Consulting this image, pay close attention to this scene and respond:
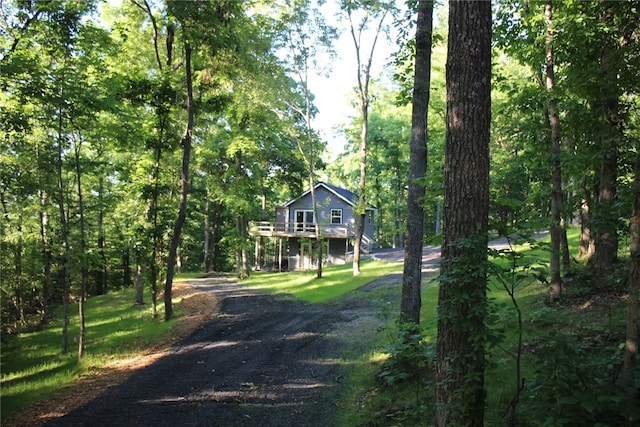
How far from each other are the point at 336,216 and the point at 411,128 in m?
25.9

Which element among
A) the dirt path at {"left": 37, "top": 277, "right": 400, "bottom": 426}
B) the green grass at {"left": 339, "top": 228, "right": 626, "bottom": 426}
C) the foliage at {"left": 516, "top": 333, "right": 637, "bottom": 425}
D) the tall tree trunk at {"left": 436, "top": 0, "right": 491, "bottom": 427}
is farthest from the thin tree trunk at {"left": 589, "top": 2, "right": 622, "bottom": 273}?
the dirt path at {"left": 37, "top": 277, "right": 400, "bottom": 426}

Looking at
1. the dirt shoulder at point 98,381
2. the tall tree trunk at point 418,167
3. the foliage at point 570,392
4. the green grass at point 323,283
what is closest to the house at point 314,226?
the green grass at point 323,283

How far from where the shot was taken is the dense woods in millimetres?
3518

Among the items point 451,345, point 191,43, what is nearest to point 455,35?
point 451,345

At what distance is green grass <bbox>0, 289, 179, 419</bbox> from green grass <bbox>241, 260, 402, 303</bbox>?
6.44 m

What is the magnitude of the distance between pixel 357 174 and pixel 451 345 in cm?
3761

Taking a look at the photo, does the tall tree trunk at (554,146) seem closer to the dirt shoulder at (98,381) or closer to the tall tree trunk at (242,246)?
the dirt shoulder at (98,381)

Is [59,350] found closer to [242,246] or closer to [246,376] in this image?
[246,376]

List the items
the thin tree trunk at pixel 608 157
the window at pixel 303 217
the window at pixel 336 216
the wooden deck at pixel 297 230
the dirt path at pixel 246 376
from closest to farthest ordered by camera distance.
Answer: the thin tree trunk at pixel 608 157
the dirt path at pixel 246 376
the wooden deck at pixel 297 230
the window at pixel 336 216
the window at pixel 303 217

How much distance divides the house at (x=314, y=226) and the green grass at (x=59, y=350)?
15093 mm

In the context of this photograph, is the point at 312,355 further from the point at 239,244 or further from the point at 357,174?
the point at 357,174

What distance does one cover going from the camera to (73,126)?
32.8 ft

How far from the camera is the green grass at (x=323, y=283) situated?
1823 cm

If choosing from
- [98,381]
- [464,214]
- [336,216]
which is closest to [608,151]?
[464,214]
